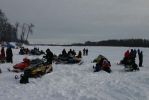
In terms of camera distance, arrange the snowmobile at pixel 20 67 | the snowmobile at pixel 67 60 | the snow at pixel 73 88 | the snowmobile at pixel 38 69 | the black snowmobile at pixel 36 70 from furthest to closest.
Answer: the snowmobile at pixel 67 60 < the snowmobile at pixel 20 67 < the snowmobile at pixel 38 69 < the black snowmobile at pixel 36 70 < the snow at pixel 73 88

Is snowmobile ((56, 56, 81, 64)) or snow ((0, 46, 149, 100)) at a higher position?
snowmobile ((56, 56, 81, 64))

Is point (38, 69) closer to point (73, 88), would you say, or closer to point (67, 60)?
point (73, 88)

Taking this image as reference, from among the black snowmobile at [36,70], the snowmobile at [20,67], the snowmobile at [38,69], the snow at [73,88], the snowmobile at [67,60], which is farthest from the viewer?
the snowmobile at [67,60]

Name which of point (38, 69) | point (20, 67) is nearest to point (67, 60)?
point (20, 67)

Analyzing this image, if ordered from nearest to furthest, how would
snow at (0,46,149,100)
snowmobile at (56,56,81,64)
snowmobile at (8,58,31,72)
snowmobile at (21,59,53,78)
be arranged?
snow at (0,46,149,100)
snowmobile at (21,59,53,78)
snowmobile at (8,58,31,72)
snowmobile at (56,56,81,64)

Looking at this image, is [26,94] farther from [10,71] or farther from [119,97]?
[10,71]

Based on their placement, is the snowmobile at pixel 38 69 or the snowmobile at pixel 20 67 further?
the snowmobile at pixel 20 67

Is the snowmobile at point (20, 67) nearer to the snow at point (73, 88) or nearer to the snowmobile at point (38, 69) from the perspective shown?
the snowmobile at point (38, 69)

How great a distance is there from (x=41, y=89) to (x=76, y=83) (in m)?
2.79

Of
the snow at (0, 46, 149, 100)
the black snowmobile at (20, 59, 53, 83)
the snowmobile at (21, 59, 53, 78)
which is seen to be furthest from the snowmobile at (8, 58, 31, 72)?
the snow at (0, 46, 149, 100)

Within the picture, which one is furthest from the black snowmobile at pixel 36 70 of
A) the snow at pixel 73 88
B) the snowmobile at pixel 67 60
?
the snowmobile at pixel 67 60

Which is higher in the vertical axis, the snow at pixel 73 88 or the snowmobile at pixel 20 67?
the snowmobile at pixel 20 67

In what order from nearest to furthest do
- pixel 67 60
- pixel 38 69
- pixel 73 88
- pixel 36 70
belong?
pixel 73 88
pixel 36 70
pixel 38 69
pixel 67 60

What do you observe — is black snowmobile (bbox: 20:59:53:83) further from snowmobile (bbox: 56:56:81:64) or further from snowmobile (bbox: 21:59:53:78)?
snowmobile (bbox: 56:56:81:64)
